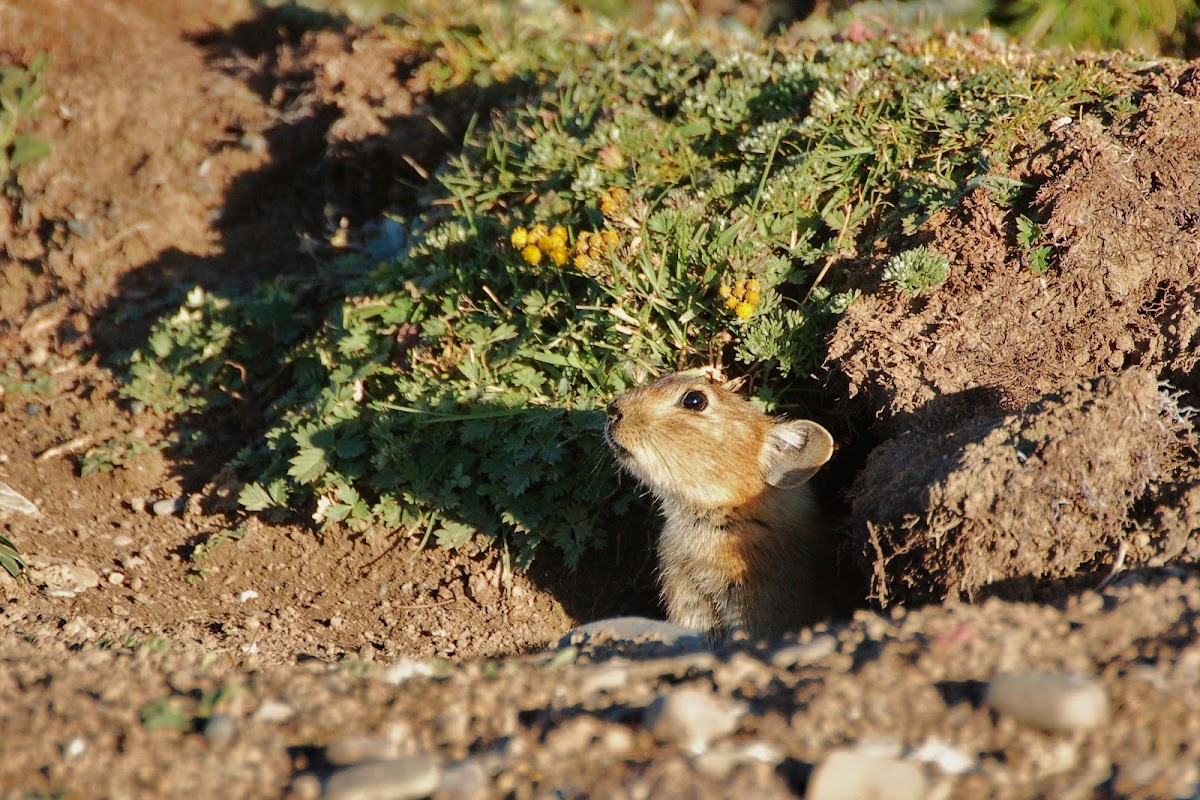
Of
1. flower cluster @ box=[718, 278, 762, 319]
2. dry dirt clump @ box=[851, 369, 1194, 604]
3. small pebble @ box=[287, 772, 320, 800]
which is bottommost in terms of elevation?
small pebble @ box=[287, 772, 320, 800]

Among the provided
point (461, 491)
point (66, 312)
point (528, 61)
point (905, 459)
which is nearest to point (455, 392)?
point (461, 491)

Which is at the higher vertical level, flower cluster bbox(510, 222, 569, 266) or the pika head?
flower cluster bbox(510, 222, 569, 266)

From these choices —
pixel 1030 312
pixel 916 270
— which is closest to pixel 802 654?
pixel 916 270

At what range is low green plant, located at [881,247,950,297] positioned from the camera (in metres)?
5.00

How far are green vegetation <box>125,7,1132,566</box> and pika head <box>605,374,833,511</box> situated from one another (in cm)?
30

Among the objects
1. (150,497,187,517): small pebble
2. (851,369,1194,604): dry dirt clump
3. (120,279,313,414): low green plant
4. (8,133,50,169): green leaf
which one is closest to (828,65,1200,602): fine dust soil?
(851,369,1194,604): dry dirt clump

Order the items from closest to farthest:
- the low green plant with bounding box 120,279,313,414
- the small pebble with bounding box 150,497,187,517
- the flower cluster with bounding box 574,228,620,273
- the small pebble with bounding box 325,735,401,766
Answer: the small pebble with bounding box 325,735,401,766 → the flower cluster with bounding box 574,228,620,273 → the small pebble with bounding box 150,497,187,517 → the low green plant with bounding box 120,279,313,414

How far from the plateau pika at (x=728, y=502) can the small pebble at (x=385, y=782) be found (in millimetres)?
2583

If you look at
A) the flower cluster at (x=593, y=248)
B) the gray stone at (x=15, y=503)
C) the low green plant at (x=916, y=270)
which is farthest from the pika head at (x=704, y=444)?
the gray stone at (x=15, y=503)

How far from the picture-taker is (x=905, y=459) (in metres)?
4.62

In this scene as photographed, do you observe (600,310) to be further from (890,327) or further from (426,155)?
(426,155)

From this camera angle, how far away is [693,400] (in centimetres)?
514

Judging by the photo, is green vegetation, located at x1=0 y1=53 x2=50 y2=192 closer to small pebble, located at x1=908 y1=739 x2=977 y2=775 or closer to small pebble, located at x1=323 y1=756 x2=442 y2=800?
small pebble, located at x1=323 y1=756 x2=442 y2=800

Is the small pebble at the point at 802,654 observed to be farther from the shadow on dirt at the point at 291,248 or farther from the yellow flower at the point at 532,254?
the yellow flower at the point at 532,254
